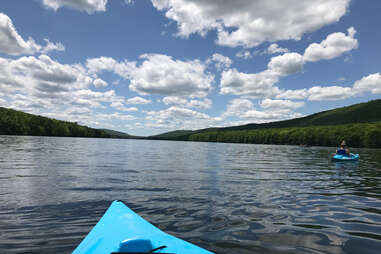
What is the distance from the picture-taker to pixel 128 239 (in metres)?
3.56

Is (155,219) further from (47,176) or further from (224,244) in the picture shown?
(47,176)

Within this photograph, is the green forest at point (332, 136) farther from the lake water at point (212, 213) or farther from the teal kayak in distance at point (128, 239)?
the teal kayak in distance at point (128, 239)

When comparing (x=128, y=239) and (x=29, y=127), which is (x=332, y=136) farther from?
(x=29, y=127)

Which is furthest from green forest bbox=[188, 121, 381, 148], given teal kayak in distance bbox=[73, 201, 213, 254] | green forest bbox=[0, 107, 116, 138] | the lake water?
green forest bbox=[0, 107, 116, 138]

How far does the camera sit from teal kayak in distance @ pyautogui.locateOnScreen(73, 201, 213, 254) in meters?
3.59

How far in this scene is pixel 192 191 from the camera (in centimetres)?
1090

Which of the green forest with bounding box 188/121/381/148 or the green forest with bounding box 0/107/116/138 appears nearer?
the green forest with bounding box 188/121/381/148

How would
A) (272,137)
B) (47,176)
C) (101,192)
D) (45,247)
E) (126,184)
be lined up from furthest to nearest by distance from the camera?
1. (272,137)
2. (47,176)
3. (126,184)
4. (101,192)
5. (45,247)

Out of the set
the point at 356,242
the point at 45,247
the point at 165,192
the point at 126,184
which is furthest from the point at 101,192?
the point at 356,242

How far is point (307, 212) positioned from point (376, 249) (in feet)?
8.69

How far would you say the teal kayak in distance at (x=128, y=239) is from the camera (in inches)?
141

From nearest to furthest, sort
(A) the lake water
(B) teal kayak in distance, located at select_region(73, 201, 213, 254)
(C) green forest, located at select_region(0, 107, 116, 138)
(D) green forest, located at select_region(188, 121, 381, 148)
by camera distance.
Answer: (B) teal kayak in distance, located at select_region(73, 201, 213, 254) → (A) the lake water → (D) green forest, located at select_region(188, 121, 381, 148) → (C) green forest, located at select_region(0, 107, 116, 138)

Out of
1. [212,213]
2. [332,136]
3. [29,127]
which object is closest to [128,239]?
[212,213]

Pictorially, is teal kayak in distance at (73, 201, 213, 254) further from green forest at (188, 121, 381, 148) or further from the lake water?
green forest at (188, 121, 381, 148)
